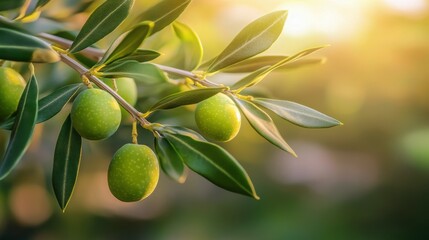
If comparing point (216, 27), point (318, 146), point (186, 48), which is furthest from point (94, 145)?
point (318, 146)

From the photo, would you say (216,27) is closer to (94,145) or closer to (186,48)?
(94,145)

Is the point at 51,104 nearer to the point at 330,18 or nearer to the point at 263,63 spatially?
the point at 263,63

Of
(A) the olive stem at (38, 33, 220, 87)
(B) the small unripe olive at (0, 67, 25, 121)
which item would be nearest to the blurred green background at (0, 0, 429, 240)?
(A) the olive stem at (38, 33, 220, 87)

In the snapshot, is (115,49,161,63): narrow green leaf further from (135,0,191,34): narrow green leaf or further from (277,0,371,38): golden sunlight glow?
(277,0,371,38): golden sunlight glow

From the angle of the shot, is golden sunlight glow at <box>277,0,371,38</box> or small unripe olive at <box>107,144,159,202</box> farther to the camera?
golden sunlight glow at <box>277,0,371,38</box>

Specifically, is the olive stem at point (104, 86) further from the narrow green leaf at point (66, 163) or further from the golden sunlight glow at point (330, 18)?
the golden sunlight glow at point (330, 18)

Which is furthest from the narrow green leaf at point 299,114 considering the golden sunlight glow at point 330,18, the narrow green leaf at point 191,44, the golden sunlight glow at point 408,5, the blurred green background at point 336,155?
the golden sunlight glow at point 408,5
